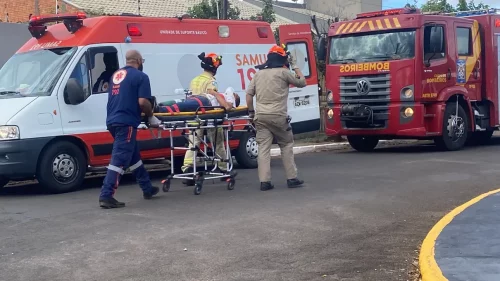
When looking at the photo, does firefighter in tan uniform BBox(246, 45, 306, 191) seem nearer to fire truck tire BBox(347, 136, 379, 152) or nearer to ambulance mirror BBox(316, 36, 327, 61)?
ambulance mirror BBox(316, 36, 327, 61)

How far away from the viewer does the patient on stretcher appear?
1023cm

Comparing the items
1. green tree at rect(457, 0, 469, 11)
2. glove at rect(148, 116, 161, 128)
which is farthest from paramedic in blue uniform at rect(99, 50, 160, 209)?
green tree at rect(457, 0, 469, 11)

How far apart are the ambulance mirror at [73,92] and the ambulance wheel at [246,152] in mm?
3371

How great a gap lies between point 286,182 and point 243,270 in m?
5.03

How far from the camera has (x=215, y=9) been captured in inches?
953

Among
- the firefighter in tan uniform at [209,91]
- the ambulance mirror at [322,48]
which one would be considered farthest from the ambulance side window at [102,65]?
the ambulance mirror at [322,48]

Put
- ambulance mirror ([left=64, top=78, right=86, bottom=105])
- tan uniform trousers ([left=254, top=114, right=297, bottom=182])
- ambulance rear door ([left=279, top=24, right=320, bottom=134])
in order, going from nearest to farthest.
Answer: tan uniform trousers ([left=254, top=114, right=297, bottom=182]) < ambulance mirror ([left=64, top=78, right=86, bottom=105]) < ambulance rear door ([left=279, top=24, right=320, bottom=134])

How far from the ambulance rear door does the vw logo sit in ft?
3.17

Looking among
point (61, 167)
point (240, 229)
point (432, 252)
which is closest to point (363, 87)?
point (61, 167)

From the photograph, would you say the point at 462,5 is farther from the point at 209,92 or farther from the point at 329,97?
the point at 209,92

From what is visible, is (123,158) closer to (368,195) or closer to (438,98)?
(368,195)

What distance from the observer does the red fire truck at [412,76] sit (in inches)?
592

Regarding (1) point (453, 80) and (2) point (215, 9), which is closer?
(1) point (453, 80)

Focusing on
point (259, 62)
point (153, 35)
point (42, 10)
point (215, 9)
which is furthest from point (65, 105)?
point (42, 10)
